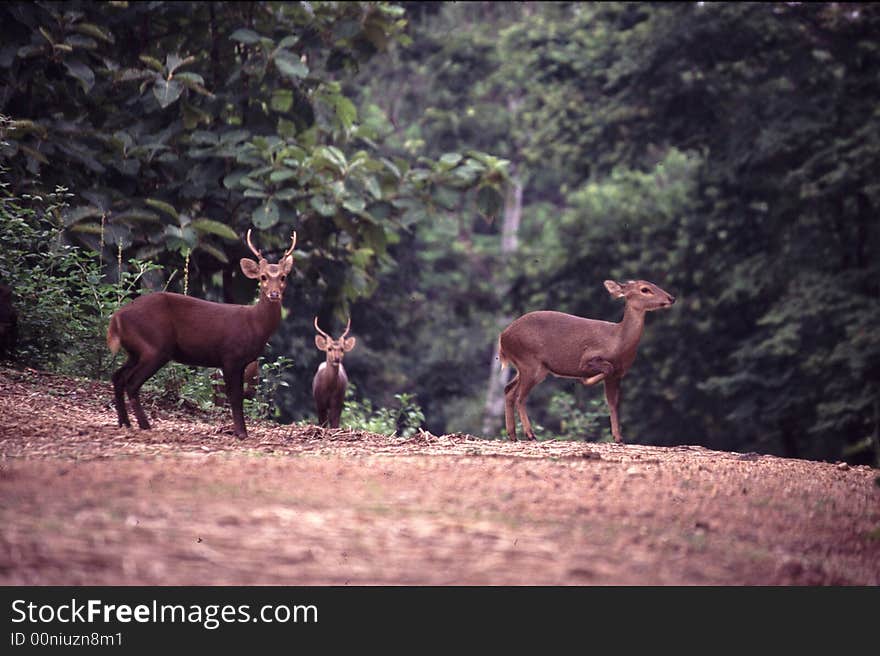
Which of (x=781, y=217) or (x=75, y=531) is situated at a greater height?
(x=75, y=531)

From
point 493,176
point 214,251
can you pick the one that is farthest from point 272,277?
point 493,176

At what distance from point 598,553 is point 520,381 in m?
6.24

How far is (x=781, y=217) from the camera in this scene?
24.8 m

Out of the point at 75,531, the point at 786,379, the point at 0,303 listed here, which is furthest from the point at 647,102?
the point at 75,531

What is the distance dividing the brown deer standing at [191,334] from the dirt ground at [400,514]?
0.41 metres

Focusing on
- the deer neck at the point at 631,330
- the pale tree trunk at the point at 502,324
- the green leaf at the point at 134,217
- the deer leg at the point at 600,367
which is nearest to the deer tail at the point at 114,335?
the deer leg at the point at 600,367

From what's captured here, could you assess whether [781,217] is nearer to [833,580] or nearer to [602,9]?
[602,9]

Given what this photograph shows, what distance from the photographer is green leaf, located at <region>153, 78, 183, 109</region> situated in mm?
15211

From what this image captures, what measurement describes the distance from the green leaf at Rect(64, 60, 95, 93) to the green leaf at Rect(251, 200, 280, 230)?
218 centimetres

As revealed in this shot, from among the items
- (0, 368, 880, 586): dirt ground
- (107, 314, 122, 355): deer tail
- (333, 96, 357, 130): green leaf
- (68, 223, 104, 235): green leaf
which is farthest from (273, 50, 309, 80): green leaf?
(0, 368, 880, 586): dirt ground

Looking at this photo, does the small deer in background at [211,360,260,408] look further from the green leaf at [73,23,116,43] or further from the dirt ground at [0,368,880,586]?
the green leaf at [73,23,116,43]

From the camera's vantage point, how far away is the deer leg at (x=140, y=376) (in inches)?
390

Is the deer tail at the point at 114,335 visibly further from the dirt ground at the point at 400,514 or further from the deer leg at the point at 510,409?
the deer leg at the point at 510,409

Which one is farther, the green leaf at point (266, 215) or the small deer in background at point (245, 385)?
the green leaf at point (266, 215)
